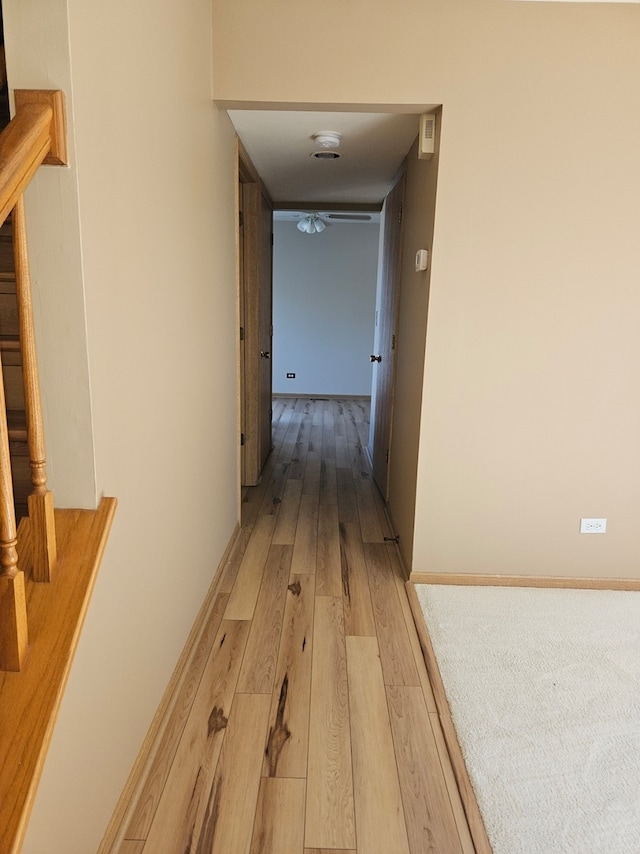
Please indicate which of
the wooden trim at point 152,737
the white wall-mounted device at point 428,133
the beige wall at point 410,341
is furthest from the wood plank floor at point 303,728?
the white wall-mounted device at point 428,133

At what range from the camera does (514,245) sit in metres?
2.40

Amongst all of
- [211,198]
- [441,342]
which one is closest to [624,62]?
[441,342]

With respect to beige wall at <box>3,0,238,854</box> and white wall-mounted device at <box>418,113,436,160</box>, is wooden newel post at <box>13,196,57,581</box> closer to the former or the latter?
beige wall at <box>3,0,238,854</box>

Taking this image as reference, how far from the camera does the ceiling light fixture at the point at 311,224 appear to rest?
290 inches

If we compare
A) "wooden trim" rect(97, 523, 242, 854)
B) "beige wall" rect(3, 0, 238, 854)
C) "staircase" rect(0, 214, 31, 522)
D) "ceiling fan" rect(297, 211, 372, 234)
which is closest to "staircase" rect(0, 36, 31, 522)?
"staircase" rect(0, 214, 31, 522)

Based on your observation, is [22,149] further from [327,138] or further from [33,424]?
[327,138]

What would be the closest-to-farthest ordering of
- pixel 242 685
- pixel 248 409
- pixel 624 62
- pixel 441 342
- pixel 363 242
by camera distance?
1. pixel 242 685
2. pixel 624 62
3. pixel 441 342
4. pixel 248 409
5. pixel 363 242

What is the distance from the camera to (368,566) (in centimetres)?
289

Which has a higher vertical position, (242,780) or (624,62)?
(624,62)

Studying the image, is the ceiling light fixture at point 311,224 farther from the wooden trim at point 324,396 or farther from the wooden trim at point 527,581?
the wooden trim at point 527,581

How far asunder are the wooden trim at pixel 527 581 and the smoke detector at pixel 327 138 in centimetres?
229

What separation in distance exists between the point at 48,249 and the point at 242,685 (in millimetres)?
1571

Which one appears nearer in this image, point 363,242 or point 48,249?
point 48,249

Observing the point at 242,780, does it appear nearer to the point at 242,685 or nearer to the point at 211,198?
the point at 242,685
